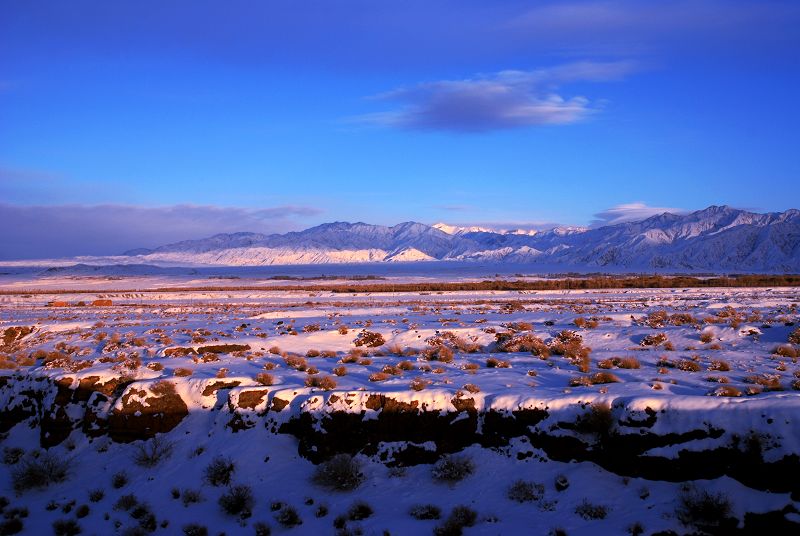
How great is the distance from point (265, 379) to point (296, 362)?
5.71ft

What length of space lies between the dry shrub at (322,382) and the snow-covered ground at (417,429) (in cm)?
4

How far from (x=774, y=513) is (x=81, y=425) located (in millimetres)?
12189

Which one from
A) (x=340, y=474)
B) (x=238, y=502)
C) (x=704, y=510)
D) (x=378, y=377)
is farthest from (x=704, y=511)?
(x=238, y=502)

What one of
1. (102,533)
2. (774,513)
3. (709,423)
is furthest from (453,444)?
(102,533)

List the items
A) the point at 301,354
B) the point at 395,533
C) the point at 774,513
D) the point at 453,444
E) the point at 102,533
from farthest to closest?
the point at 301,354 < the point at 453,444 < the point at 102,533 < the point at 395,533 < the point at 774,513

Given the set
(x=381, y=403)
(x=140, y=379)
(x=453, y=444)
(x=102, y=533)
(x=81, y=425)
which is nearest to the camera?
(x=102, y=533)

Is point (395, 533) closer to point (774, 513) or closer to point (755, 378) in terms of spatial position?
point (774, 513)

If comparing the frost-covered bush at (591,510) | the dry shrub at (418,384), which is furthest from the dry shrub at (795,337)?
the dry shrub at (418,384)

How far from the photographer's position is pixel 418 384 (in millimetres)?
11234

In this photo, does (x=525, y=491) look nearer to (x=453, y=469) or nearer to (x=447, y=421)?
(x=453, y=469)

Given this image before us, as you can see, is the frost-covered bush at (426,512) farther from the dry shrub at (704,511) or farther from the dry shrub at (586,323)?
the dry shrub at (586,323)

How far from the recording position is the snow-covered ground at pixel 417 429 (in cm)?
866

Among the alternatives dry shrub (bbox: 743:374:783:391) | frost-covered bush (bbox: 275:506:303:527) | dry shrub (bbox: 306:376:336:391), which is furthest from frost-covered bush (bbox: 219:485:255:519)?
dry shrub (bbox: 743:374:783:391)

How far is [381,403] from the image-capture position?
35.1 ft
